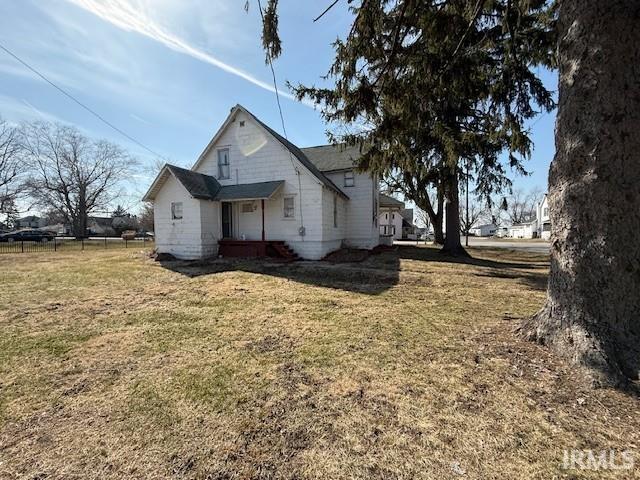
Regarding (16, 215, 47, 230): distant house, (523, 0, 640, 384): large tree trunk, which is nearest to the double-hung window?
(523, 0, 640, 384): large tree trunk

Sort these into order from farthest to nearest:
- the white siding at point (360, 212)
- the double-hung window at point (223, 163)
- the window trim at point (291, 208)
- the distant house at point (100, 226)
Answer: the distant house at point (100, 226) < the white siding at point (360, 212) < the double-hung window at point (223, 163) < the window trim at point (291, 208)

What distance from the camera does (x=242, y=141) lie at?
15656mm

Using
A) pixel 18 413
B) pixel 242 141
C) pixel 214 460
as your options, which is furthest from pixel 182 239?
pixel 214 460

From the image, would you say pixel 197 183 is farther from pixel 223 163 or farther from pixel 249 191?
pixel 249 191

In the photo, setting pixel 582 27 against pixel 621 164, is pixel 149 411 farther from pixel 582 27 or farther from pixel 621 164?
pixel 582 27

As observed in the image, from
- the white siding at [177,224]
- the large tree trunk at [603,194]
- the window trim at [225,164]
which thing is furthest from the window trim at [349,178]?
the large tree trunk at [603,194]

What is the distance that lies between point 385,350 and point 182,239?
1316 cm

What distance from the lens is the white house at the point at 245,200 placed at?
47.1 feet

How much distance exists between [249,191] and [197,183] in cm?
257

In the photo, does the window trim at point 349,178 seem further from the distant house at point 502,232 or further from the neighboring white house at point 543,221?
the distant house at point 502,232

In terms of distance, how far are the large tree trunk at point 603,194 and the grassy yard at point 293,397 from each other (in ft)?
1.57

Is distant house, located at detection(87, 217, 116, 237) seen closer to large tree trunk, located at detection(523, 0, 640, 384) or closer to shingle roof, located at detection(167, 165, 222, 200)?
shingle roof, located at detection(167, 165, 222, 200)

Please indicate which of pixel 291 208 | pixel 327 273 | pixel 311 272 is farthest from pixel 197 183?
pixel 327 273

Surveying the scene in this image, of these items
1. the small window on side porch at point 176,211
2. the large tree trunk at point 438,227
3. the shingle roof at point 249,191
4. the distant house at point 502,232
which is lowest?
the distant house at point 502,232
